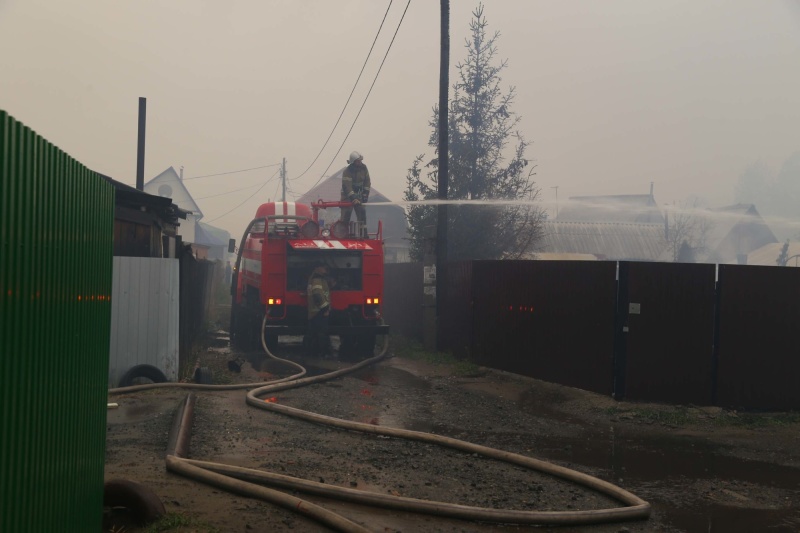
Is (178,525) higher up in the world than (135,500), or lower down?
lower down

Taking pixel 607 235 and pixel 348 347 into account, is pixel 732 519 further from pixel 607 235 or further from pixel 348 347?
pixel 607 235

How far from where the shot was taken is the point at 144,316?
1165 centimetres

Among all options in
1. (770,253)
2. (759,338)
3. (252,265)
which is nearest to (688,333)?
(759,338)

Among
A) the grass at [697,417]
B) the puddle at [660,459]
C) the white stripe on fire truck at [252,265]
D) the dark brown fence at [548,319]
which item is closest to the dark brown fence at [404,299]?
the white stripe on fire truck at [252,265]

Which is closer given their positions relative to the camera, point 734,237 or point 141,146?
point 141,146

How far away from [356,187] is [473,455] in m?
10.5

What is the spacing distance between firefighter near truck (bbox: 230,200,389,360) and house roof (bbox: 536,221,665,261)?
31093 mm

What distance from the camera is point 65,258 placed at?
11.8ft

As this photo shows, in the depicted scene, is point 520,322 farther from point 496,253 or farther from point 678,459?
point 496,253

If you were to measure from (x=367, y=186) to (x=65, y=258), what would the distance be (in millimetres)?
14194

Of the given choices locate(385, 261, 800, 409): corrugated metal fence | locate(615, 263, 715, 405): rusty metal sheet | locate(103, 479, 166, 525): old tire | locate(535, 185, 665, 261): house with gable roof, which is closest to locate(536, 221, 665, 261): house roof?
locate(535, 185, 665, 261): house with gable roof

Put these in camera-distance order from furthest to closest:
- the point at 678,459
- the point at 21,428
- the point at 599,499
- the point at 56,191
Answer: the point at 678,459 < the point at 599,499 < the point at 56,191 < the point at 21,428

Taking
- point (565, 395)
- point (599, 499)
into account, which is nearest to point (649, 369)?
point (565, 395)

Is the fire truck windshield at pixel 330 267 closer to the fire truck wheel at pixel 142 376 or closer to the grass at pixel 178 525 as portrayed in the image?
the fire truck wheel at pixel 142 376
